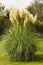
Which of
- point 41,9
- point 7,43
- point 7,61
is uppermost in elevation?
point 7,43

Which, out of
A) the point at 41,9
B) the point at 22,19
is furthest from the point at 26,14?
the point at 41,9

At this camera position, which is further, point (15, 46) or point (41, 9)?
point (41, 9)

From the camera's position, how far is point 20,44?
31.9 ft

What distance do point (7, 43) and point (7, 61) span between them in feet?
2.26

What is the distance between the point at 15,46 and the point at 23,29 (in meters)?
0.78

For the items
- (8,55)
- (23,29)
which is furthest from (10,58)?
(23,29)

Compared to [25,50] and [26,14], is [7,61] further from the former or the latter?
[26,14]

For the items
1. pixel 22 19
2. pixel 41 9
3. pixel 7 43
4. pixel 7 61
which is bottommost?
pixel 41 9

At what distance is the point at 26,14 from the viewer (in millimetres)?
9570

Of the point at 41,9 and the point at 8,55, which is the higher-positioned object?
the point at 8,55

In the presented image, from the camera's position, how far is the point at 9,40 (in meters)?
9.81

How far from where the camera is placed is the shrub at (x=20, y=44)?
9695 millimetres

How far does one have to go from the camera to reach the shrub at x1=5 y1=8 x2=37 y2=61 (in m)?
9.70

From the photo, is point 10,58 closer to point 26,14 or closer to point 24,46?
point 24,46
